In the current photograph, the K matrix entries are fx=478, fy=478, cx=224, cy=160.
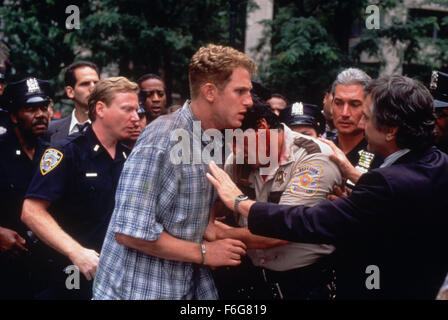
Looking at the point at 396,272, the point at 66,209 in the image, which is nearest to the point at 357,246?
the point at 396,272

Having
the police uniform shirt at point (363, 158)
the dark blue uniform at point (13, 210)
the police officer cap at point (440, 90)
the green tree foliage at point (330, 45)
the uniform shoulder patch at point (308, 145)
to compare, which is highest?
the green tree foliage at point (330, 45)

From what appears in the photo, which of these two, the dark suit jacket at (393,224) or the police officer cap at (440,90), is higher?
the police officer cap at (440,90)

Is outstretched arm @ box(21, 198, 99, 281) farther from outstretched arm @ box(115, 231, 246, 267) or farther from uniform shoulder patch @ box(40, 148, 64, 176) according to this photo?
outstretched arm @ box(115, 231, 246, 267)

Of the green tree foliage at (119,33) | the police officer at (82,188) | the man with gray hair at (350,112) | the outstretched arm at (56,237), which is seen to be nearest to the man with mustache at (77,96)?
the police officer at (82,188)

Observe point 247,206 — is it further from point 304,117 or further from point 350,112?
point 304,117

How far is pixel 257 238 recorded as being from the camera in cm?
251

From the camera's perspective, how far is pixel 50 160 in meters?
3.01

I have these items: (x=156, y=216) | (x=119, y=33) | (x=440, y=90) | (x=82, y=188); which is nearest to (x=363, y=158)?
(x=440, y=90)

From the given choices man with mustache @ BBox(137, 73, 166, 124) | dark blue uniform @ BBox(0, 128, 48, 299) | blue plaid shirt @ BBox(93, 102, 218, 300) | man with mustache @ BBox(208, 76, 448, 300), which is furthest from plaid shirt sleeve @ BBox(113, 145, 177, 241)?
man with mustache @ BBox(137, 73, 166, 124)

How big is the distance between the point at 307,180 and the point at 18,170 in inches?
97.1

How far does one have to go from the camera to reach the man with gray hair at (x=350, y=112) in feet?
11.7

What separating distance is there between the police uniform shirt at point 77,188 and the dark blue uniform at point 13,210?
0.88 metres

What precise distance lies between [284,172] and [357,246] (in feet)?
1.97

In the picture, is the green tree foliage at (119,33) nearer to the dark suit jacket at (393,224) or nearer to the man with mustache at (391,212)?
the man with mustache at (391,212)
